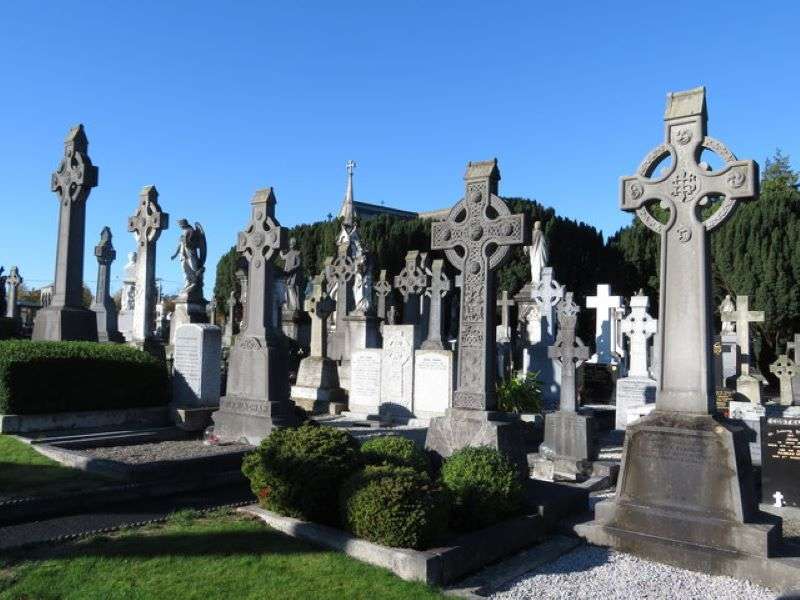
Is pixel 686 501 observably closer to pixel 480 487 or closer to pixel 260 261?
pixel 480 487

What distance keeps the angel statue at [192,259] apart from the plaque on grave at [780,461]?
1222cm

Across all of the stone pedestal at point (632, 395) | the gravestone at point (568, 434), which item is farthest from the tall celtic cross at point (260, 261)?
the stone pedestal at point (632, 395)

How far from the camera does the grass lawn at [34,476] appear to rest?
6898 mm

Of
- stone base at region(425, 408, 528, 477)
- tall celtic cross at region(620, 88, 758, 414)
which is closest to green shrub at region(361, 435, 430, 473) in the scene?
stone base at region(425, 408, 528, 477)

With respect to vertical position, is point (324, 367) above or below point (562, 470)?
above

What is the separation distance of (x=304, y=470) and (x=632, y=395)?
11128mm

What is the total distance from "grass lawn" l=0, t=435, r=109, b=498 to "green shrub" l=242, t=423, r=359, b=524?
7.84 feet

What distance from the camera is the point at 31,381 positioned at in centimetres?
1032

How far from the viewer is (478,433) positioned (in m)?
7.12

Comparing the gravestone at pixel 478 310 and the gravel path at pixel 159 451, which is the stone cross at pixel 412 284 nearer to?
the gravel path at pixel 159 451

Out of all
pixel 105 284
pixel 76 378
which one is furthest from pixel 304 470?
pixel 105 284

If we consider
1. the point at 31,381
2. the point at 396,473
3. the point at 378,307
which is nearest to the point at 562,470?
the point at 396,473

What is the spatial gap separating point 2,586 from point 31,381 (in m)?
6.90

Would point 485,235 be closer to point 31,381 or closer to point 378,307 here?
point 31,381
